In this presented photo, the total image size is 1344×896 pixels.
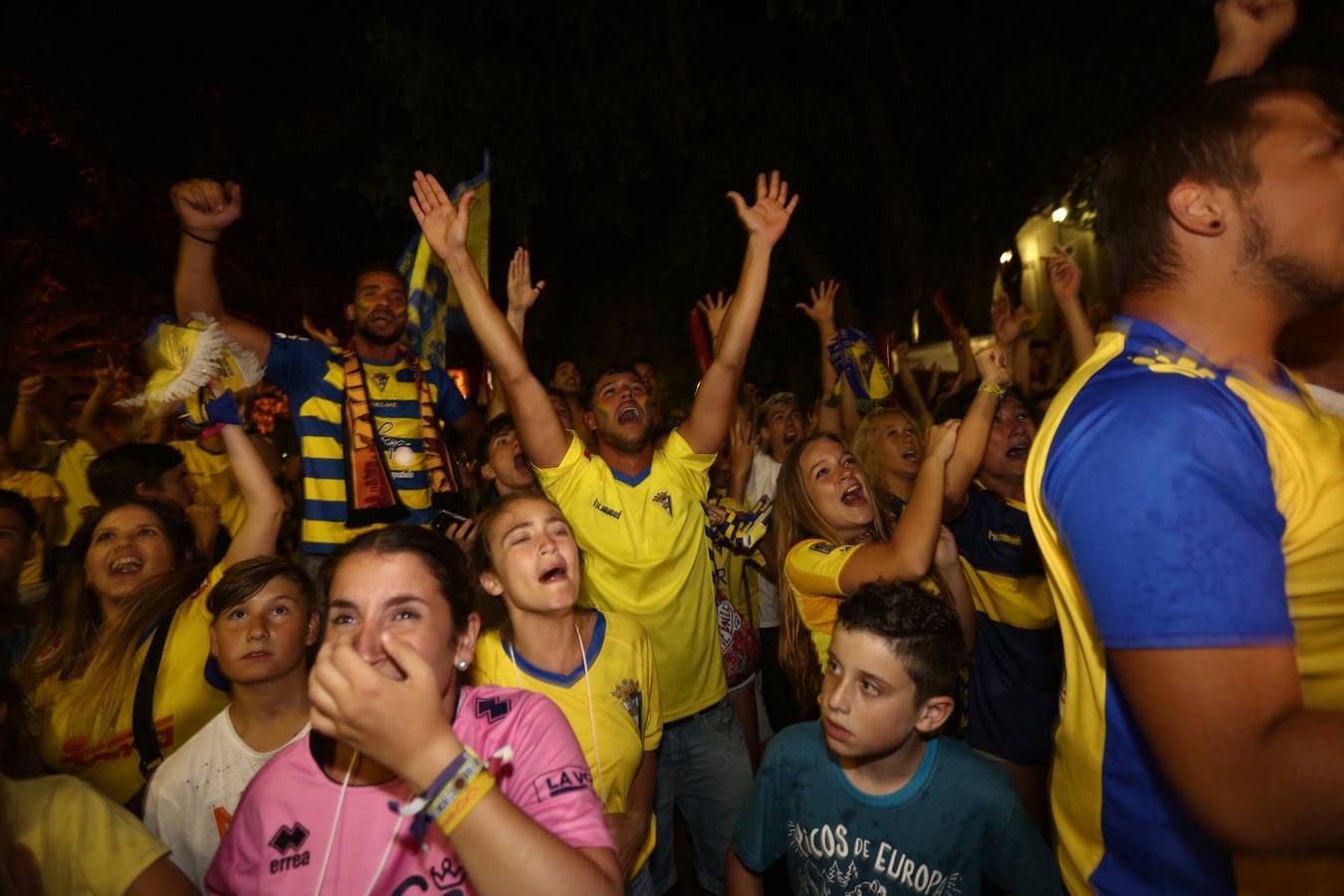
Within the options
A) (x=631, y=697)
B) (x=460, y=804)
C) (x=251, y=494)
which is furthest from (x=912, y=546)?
(x=251, y=494)

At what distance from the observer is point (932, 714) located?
→ 7.58ft

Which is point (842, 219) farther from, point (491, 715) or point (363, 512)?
point (491, 715)

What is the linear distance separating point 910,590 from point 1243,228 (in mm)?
1423

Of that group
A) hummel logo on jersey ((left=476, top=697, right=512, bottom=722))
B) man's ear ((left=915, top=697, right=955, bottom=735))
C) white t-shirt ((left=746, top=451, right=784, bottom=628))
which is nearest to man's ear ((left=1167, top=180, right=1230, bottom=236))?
man's ear ((left=915, top=697, right=955, bottom=735))

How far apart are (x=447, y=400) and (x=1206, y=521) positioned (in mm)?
4523

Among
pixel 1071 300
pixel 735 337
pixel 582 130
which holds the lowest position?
pixel 735 337

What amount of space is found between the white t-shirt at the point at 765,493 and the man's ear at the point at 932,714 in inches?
110

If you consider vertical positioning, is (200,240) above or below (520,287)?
above

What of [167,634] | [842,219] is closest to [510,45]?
[842,219]

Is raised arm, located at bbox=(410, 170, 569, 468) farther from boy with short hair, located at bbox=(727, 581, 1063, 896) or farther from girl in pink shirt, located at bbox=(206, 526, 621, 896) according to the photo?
boy with short hair, located at bbox=(727, 581, 1063, 896)

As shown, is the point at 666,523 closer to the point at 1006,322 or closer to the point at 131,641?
the point at 131,641

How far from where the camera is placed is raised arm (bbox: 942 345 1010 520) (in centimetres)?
312

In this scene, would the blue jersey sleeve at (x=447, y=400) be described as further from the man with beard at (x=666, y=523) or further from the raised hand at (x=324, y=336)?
the man with beard at (x=666, y=523)

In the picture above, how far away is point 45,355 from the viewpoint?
12727 mm
